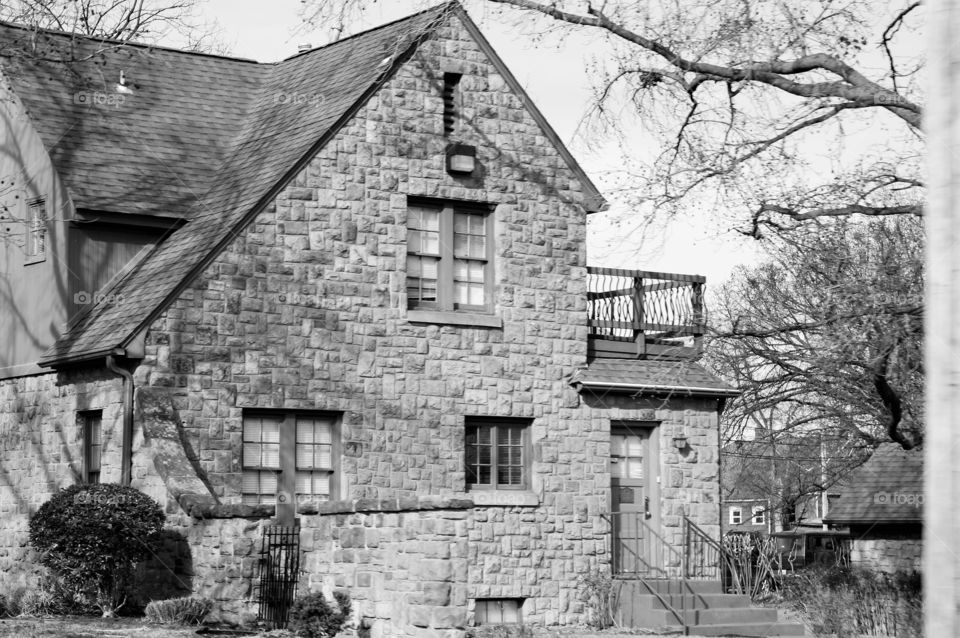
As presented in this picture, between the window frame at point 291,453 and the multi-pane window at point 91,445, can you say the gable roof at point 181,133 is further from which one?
the window frame at point 291,453

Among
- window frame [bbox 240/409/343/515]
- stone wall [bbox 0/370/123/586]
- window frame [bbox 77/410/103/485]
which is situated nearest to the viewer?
stone wall [bbox 0/370/123/586]

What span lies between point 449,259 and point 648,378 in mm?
3880

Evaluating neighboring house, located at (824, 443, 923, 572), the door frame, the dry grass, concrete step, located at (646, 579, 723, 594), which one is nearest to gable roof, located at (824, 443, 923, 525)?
neighboring house, located at (824, 443, 923, 572)

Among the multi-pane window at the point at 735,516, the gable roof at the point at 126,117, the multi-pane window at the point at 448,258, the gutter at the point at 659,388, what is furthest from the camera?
the multi-pane window at the point at 735,516

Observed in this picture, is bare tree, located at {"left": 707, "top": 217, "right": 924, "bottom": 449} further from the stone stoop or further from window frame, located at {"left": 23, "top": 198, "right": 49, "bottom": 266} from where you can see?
window frame, located at {"left": 23, "top": 198, "right": 49, "bottom": 266}

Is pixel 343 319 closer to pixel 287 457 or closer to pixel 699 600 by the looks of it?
pixel 287 457

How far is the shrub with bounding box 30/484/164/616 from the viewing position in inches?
624

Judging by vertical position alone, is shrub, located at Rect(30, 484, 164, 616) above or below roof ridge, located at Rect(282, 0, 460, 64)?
below

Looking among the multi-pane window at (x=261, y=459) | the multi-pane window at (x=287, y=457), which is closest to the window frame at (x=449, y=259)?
the multi-pane window at (x=287, y=457)

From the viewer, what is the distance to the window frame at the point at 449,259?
66.5ft

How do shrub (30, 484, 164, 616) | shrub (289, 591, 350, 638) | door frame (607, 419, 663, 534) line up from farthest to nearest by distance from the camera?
door frame (607, 419, 663, 534) → shrub (30, 484, 164, 616) → shrub (289, 591, 350, 638)

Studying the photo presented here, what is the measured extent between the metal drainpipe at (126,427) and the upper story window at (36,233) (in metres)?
3.54

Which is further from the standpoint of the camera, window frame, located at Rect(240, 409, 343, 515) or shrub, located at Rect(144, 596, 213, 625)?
window frame, located at Rect(240, 409, 343, 515)

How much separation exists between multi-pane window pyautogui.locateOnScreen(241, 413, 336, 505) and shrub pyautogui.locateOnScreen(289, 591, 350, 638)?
11.4 feet
